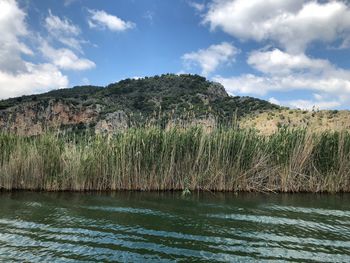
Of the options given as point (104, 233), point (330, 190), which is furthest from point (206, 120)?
point (104, 233)

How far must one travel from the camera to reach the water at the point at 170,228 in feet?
21.6

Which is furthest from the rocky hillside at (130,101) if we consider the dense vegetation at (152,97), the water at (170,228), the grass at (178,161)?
the water at (170,228)

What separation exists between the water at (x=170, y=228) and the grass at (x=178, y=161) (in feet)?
2.91

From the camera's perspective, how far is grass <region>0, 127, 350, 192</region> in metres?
12.7

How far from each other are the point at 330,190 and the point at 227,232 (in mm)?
6885

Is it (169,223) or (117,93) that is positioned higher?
(117,93)

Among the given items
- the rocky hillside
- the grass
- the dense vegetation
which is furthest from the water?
the dense vegetation

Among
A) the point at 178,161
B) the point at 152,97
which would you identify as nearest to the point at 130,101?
the point at 152,97

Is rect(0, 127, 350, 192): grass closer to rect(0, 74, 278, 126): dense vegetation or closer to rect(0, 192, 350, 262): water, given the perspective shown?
rect(0, 192, 350, 262): water

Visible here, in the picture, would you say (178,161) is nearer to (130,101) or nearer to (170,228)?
(170,228)

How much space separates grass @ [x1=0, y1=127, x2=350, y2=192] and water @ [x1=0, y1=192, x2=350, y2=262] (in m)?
0.89

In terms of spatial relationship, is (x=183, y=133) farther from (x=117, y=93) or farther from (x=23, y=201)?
(x=117, y=93)

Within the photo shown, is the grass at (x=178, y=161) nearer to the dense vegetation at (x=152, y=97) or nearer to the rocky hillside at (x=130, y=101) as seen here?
the rocky hillside at (x=130, y=101)

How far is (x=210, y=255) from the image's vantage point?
6562 mm
